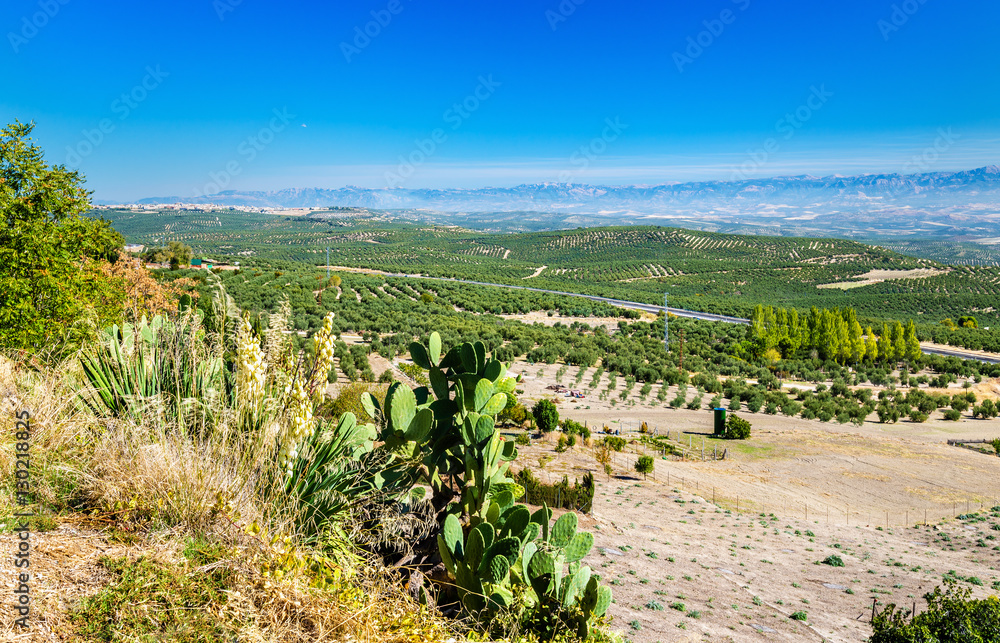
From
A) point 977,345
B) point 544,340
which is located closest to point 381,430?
point 544,340

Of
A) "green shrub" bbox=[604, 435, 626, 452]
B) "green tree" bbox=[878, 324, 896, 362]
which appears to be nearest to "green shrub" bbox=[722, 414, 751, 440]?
"green shrub" bbox=[604, 435, 626, 452]

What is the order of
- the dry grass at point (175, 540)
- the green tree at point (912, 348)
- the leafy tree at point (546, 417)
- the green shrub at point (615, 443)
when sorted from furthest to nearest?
the green tree at point (912, 348), the leafy tree at point (546, 417), the green shrub at point (615, 443), the dry grass at point (175, 540)

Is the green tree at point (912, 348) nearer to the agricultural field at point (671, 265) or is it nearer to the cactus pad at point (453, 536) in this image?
the agricultural field at point (671, 265)

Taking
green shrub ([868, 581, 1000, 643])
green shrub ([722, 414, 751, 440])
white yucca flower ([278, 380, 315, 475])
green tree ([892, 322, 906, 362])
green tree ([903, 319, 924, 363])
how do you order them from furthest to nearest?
green tree ([892, 322, 906, 362]) → green tree ([903, 319, 924, 363]) → green shrub ([722, 414, 751, 440]) → green shrub ([868, 581, 1000, 643]) → white yucca flower ([278, 380, 315, 475])

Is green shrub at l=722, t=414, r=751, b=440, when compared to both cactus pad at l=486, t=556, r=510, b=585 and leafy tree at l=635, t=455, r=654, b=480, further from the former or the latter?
cactus pad at l=486, t=556, r=510, b=585

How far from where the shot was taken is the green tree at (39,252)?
997cm

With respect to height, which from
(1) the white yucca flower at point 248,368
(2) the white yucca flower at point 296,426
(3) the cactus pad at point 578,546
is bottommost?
(3) the cactus pad at point 578,546

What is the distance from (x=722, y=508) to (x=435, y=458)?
11.2 metres

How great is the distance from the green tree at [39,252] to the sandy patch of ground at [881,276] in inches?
3860

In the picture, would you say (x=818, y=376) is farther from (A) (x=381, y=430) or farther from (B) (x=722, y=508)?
(A) (x=381, y=430)

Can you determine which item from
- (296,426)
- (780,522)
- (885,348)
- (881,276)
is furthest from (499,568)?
(881,276)

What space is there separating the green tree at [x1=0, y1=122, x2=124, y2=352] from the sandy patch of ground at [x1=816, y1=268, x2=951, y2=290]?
98034 mm

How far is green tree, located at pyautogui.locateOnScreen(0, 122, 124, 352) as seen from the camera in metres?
9.97

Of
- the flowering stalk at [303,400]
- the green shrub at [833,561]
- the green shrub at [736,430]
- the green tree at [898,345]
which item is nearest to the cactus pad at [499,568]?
the flowering stalk at [303,400]
